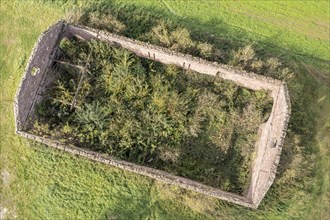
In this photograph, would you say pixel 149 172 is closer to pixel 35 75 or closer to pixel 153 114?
pixel 153 114

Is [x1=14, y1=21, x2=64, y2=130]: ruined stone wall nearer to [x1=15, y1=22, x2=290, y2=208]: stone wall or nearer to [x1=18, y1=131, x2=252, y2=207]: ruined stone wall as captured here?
[x1=15, y1=22, x2=290, y2=208]: stone wall

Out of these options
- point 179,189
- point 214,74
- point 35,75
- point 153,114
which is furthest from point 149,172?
point 35,75

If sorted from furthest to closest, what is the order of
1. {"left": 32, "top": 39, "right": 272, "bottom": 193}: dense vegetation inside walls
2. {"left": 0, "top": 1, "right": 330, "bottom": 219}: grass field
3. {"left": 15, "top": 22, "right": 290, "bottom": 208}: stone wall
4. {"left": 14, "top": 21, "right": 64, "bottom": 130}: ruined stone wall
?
{"left": 32, "top": 39, "right": 272, "bottom": 193}: dense vegetation inside walls < {"left": 0, "top": 1, "right": 330, "bottom": 219}: grass field < {"left": 14, "top": 21, "right": 64, "bottom": 130}: ruined stone wall < {"left": 15, "top": 22, "right": 290, "bottom": 208}: stone wall

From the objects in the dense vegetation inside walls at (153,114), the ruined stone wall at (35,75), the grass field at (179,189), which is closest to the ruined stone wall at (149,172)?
the dense vegetation inside walls at (153,114)

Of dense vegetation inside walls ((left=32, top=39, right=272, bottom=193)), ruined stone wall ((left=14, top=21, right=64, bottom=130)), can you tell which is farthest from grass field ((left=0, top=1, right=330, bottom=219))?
ruined stone wall ((left=14, top=21, right=64, bottom=130))

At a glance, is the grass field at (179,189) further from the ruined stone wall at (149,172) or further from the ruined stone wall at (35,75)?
the ruined stone wall at (35,75)

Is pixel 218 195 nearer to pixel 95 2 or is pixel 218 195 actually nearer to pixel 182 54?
pixel 182 54

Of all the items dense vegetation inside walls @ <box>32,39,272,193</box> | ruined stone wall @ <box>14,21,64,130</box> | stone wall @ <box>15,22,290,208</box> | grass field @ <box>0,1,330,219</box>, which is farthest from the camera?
dense vegetation inside walls @ <box>32,39,272,193</box>

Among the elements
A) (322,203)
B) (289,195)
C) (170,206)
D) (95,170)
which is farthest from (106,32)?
(322,203)
